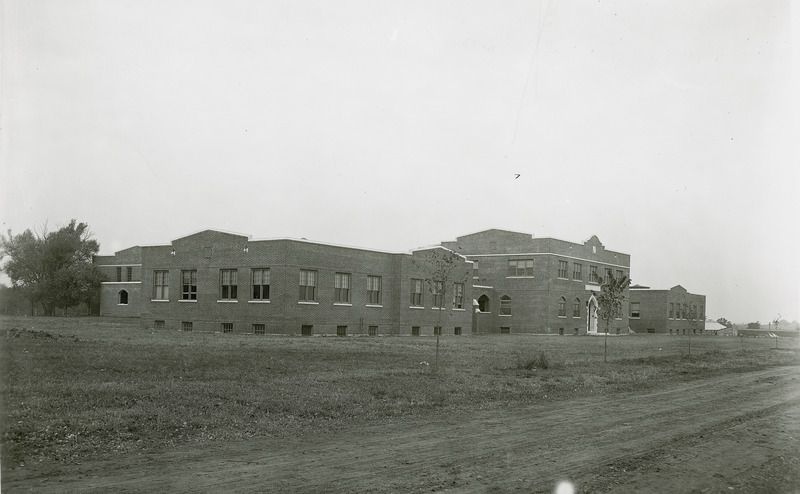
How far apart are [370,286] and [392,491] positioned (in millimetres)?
39261

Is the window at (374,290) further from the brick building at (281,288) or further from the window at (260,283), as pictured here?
the window at (260,283)

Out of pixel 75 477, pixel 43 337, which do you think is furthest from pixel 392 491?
pixel 43 337

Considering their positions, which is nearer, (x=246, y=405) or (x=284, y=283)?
(x=246, y=405)

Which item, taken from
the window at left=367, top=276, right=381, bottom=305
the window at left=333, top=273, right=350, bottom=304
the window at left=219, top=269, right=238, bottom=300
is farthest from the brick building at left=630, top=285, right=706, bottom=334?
the window at left=219, top=269, right=238, bottom=300

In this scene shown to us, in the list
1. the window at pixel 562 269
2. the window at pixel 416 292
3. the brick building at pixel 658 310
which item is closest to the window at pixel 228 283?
the window at pixel 416 292

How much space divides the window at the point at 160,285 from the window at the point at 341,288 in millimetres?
12430

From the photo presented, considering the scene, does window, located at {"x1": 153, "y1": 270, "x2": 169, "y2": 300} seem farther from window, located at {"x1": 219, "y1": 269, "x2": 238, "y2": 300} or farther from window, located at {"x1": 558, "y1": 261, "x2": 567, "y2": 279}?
window, located at {"x1": 558, "y1": 261, "x2": 567, "y2": 279}

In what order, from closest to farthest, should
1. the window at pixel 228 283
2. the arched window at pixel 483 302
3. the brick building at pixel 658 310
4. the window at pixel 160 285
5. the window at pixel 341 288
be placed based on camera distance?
1. the window at pixel 228 283
2. the window at pixel 341 288
3. the window at pixel 160 285
4. the arched window at pixel 483 302
5. the brick building at pixel 658 310

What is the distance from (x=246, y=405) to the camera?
12945 mm

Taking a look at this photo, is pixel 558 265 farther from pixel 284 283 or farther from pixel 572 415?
pixel 572 415

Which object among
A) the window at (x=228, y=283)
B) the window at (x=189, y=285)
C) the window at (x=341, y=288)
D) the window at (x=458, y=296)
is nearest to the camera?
the window at (x=228, y=283)

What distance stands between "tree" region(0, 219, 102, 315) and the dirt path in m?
71.2

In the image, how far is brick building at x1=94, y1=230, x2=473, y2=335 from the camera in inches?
1610

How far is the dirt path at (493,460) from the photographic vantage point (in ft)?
25.4
